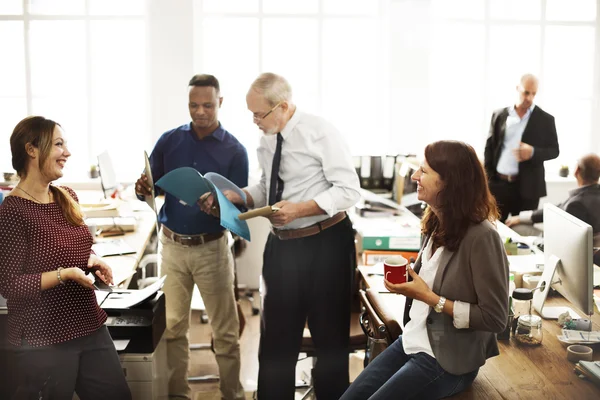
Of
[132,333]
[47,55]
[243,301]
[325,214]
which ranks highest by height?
[47,55]

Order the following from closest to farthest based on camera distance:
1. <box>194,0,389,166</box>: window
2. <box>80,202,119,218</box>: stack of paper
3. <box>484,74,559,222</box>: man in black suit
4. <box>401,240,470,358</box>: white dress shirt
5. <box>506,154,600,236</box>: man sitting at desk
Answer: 1. <box>401,240,470,358</box>: white dress shirt
2. <box>506,154,600,236</box>: man sitting at desk
3. <box>80,202,119,218</box>: stack of paper
4. <box>484,74,559,222</box>: man in black suit
5. <box>194,0,389,166</box>: window

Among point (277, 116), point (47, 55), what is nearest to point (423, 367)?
point (277, 116)

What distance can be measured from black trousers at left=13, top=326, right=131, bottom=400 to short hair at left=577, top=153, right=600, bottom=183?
114 inches

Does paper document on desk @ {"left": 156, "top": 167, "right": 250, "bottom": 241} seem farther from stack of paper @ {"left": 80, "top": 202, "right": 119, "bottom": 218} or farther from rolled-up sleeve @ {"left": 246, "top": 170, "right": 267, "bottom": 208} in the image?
stack of paper @ {"left": 80, "top": 202, "right": 119, "bottom": 218}

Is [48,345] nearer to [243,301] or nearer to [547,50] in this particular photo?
[243,301]

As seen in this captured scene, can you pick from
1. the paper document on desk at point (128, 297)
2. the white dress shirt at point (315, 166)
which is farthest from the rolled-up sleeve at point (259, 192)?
the paper document on desk at point (128, 297)

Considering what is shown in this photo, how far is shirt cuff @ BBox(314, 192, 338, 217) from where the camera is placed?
2822 mm

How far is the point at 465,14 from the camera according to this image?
6.06m

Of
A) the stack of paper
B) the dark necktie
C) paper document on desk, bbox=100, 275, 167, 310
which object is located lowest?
paper document on desk, bbox=100, 275, 167, 310

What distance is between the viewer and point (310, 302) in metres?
3.00

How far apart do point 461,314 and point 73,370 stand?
1.25 metres

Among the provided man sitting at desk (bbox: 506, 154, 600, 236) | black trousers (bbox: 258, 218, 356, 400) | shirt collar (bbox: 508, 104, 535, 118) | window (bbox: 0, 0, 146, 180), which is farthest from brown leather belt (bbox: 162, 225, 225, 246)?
shirt collar (bbox: 508, 104, 535, 118)

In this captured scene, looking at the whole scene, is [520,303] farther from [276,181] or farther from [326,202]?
[276,181]

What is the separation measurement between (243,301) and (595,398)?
3.32m
